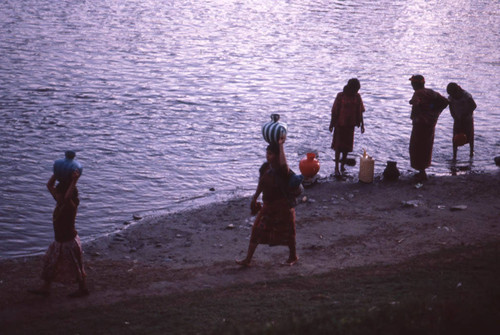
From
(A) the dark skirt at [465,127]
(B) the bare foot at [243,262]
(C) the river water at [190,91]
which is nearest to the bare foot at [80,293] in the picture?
(B) the bare foot at [243,262]

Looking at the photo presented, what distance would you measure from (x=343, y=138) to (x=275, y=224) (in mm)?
4475

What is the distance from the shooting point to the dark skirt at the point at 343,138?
1234cm

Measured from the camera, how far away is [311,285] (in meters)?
7.73

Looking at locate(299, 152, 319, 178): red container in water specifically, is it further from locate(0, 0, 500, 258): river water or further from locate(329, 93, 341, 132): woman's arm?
locate(0, 0, 500, 258): river water

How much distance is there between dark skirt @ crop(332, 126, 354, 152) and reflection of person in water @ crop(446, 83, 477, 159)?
6.90 feet

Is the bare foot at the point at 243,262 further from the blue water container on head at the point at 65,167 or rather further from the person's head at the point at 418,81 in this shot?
the person's head at the point at 418,81

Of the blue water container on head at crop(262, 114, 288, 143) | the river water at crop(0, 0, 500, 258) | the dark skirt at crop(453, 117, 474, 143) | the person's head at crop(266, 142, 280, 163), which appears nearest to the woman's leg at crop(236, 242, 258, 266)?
the person's head at crop(266, 142, 280, 163)

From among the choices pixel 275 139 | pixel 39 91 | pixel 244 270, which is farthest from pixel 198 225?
pixel 39 91

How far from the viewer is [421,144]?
1202 cm

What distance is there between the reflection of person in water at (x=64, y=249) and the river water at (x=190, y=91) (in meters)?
2.23

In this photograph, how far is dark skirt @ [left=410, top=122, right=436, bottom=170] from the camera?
11875 mm

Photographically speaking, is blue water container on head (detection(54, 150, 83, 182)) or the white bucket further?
the white bucket

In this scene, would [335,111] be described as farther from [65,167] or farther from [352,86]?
[65,167]

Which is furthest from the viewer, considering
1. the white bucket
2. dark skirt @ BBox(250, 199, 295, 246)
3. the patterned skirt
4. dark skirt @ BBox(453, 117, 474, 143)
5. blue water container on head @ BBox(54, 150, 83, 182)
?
dark skirt @ BBox(453, 117, 474, 143)
